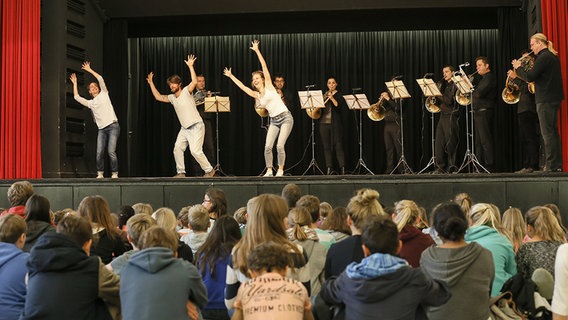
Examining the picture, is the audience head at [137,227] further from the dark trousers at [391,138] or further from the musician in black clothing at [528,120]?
the dark trousers at [391,138]

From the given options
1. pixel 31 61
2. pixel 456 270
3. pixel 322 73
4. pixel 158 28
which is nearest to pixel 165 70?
pixel 158 28

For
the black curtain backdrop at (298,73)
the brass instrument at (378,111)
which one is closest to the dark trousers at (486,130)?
the brass instrument at (378,111)

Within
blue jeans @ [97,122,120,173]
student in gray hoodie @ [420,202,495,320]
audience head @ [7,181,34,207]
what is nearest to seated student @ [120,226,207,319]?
student in gray hoodie @ [420,202,495,320]

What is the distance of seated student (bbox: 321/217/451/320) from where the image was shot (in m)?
3.29

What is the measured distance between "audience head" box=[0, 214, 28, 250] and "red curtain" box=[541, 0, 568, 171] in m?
8.83

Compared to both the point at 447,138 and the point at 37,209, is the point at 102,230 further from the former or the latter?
the point at 447,138

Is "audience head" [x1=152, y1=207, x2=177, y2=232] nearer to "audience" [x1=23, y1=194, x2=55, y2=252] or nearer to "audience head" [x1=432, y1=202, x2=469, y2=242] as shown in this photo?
"audience" [x1=23, y1=194, x2=55, y2=252]

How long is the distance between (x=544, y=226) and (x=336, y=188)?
607cm

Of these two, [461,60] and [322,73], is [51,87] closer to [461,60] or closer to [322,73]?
[322,73]

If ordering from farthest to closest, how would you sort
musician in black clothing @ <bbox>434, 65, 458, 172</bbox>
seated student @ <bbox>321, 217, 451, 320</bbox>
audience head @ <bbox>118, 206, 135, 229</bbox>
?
musician in black clothing @ <bbox>434, 65, 458, 172</bbox> → audience head @ <bbox>118, 206, 135, 229</bbox> → seated student @ <bbox>321, 217, 451, 320</bbox>

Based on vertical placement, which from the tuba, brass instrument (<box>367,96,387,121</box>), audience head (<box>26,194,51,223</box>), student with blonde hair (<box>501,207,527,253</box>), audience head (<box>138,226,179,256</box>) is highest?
the tuba

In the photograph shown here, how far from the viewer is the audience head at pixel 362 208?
437 cm

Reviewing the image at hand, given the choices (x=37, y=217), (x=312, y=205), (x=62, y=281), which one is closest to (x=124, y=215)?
(x=37, y=217)

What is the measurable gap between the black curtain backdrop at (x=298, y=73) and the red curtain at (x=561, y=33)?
4181mm
